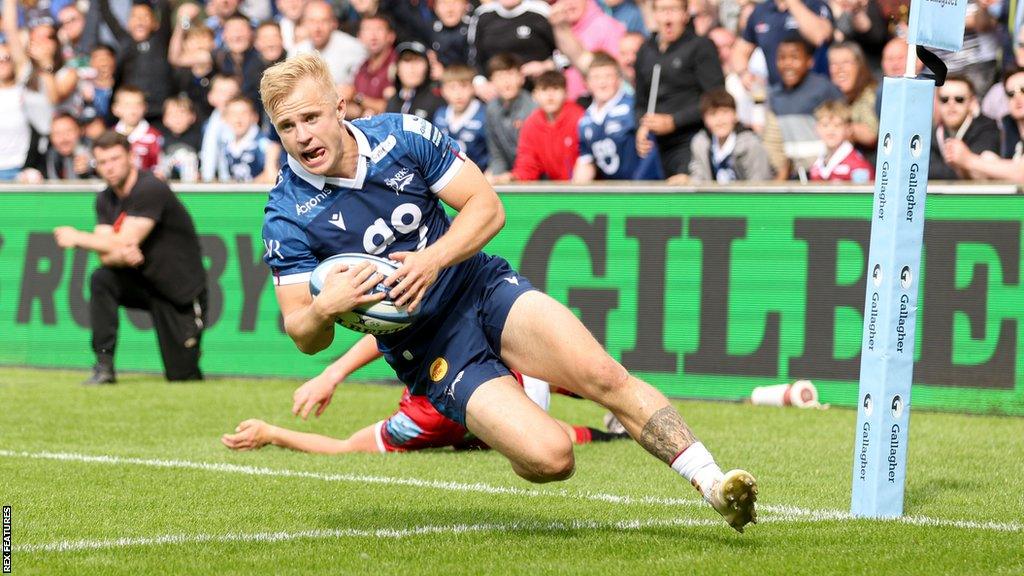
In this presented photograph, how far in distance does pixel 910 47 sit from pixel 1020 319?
4.78 m

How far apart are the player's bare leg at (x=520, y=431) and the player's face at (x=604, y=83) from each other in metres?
7.96

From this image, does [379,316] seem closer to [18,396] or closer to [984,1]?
[18,396]

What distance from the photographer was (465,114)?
1493 cm

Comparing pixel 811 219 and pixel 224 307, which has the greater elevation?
pixel 811 219

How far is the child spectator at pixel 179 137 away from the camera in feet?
56.7

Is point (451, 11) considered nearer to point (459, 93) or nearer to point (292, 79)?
point (459, 93)

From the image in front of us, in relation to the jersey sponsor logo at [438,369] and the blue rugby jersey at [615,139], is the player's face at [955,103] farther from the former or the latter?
the jersey sponsor logo at [438,369]

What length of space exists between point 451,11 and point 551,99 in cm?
259

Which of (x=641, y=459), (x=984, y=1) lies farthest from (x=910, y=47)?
(x=984, y=1)

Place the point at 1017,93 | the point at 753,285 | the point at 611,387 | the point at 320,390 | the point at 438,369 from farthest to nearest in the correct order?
the point at 753,285 < the point at 1017,93 < the point at 320,390 < the point at 438,369 < the point at 611,387

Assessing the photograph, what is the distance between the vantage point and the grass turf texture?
5875 millimetres

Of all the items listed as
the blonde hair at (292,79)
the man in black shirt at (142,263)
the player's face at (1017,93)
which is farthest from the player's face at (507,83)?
the blonde hair at (292,79)

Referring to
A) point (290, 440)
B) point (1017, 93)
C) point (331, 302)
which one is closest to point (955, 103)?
point (1017, 93)

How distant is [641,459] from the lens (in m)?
9.13
